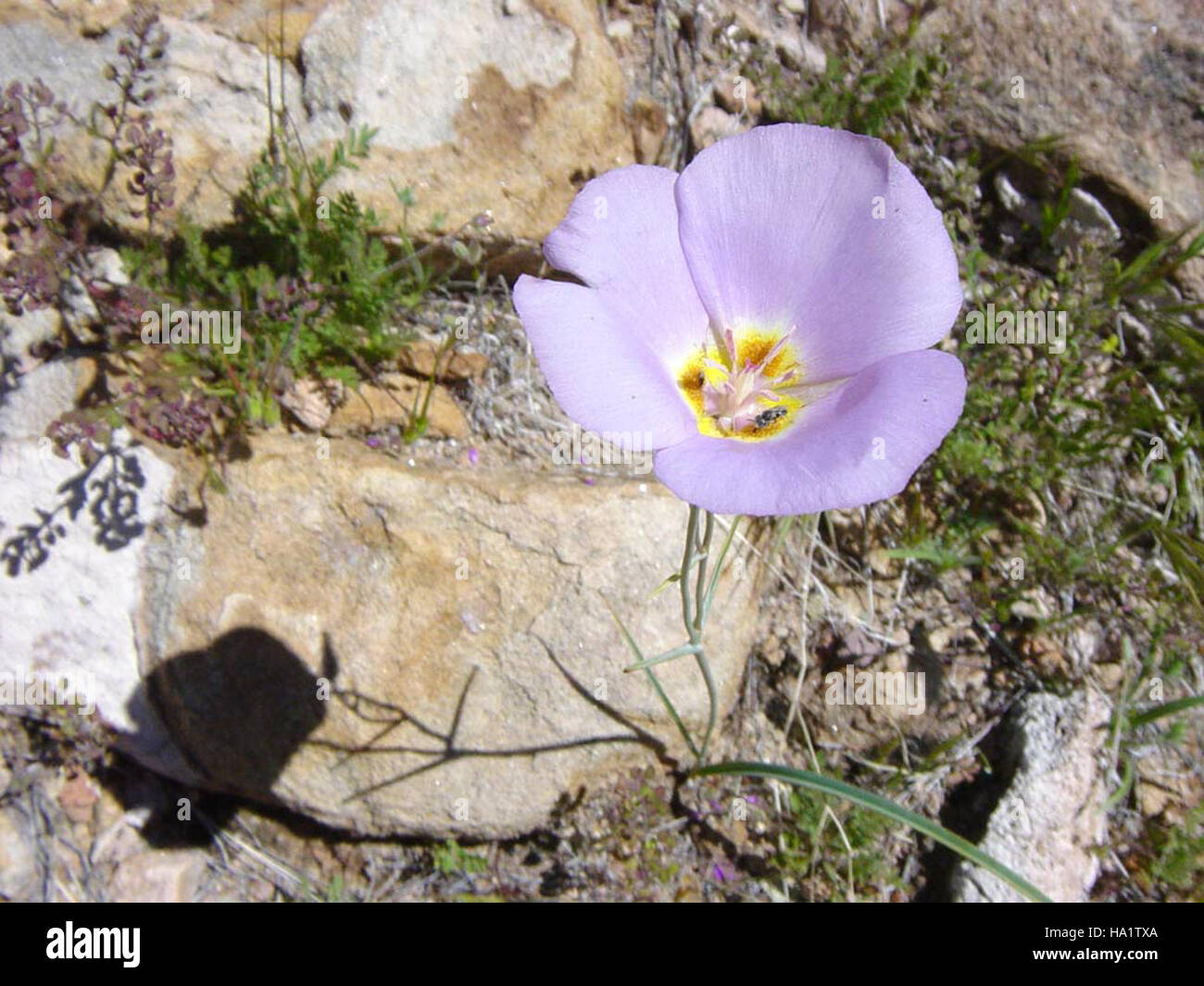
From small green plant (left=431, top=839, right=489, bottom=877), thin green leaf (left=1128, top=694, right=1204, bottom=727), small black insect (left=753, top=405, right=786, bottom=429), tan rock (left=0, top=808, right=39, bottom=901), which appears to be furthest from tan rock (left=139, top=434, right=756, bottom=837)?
thin green leaf (left=1128, top=694, right=1204, bottom=727)

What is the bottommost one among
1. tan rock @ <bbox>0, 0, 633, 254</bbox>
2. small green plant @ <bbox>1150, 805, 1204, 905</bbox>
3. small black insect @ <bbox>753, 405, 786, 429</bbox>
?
small green plant @ <bbox>1150, 805, 1204, 905</bbox>

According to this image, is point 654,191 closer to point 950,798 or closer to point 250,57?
point 250,57

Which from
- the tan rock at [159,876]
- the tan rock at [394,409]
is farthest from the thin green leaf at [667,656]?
the tan rock at [159,876]

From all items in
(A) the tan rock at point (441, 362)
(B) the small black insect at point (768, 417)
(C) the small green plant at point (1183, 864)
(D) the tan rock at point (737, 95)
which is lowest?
(C) the small green plant at point (1183, 864)

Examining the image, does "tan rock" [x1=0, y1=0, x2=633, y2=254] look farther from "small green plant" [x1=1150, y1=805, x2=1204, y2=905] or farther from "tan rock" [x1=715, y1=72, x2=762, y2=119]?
"small green plant" [x1=1150, y1=805, x2=1204, y2=905]

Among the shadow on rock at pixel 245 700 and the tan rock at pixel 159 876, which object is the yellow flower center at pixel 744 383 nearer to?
the shadow on rock at pixel 245 700

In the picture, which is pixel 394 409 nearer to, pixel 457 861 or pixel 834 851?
pixel 457 861

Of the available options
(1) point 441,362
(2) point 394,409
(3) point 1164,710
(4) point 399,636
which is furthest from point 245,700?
(3) point 1164,710

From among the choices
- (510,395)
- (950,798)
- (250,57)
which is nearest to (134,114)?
(250,57)
